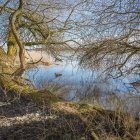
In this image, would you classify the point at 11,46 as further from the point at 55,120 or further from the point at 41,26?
the point at 55,120

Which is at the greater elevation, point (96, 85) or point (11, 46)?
point (11, 46)

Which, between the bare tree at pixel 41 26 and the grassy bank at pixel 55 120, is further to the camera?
the bare tree at pixel 41 26

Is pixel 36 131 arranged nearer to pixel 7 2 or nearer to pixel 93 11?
pixel 93 11

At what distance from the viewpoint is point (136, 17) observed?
995 centimetres

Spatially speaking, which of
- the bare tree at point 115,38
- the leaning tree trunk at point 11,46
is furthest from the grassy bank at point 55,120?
the leaning tree trunk at point 11,46

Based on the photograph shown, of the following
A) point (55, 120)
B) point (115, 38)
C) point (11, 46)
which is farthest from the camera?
point (11, 46)

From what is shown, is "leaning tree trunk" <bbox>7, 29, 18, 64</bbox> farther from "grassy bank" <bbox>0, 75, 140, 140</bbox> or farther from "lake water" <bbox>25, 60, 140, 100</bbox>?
"grassy bank" <bbox>0, 75, 140, 140</bbox>

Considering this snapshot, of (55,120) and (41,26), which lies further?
(41,26)

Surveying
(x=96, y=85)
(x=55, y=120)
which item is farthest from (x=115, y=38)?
(x=55, y=120)

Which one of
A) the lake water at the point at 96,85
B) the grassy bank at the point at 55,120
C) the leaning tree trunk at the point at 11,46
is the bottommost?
the lake water at the point at 96,85

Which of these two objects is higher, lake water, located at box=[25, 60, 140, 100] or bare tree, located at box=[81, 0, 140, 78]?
bare tree, located at box=[81, 0, 140, 78]

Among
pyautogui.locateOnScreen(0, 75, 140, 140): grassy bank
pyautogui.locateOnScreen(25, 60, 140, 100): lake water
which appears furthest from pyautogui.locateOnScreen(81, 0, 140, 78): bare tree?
pyautogui.locateOnScreen(0, 75, 140, 140): grassy bank

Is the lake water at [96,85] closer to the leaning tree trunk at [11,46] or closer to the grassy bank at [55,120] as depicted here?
the leaning tree trunk at [11,46]

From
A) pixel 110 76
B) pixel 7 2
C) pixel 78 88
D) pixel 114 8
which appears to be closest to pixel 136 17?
pixel 114 8
